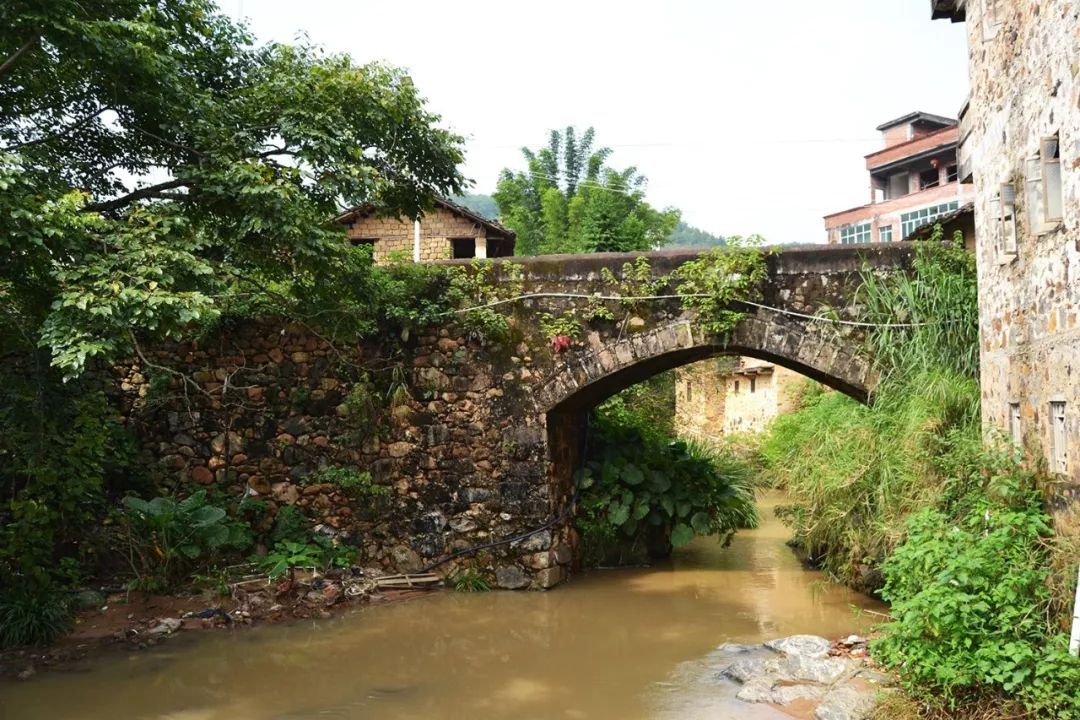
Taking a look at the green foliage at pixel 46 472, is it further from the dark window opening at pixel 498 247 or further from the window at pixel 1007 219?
the dark window opening at pixel 498 247

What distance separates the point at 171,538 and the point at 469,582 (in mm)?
2693

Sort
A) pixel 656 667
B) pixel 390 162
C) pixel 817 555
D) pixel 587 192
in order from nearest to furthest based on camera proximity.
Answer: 1. pixel 656 667
2. pixel 390 162
3. pixel 817 555
4. pixel 587 192

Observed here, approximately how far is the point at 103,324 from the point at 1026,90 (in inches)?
220

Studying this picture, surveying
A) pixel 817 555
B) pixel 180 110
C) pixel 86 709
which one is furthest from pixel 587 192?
pixel 86 709

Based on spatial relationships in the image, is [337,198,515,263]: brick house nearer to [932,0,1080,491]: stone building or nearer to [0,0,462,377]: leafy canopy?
[0,0,462,377]: leafy canopy

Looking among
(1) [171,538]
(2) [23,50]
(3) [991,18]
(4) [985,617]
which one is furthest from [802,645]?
(2) [23,50]

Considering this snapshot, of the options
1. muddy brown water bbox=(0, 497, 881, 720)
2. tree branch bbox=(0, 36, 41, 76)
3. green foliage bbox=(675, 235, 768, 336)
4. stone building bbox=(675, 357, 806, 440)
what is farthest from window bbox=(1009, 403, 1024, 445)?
stone building bbox=(675, 357, 806, 440)

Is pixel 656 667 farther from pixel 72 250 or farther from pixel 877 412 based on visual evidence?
pixel 72 250

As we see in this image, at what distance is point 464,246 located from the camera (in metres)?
16.6

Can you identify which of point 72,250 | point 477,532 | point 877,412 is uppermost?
point 72,250

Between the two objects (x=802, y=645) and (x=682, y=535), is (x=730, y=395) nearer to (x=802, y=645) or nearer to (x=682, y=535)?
(x=682, y=535)

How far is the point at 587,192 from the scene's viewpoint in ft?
86.5

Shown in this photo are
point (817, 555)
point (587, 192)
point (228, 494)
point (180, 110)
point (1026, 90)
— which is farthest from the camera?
point (587, 192)

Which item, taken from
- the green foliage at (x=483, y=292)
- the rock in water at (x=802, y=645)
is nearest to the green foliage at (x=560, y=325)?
the green foliage at (x=483, y=292)
